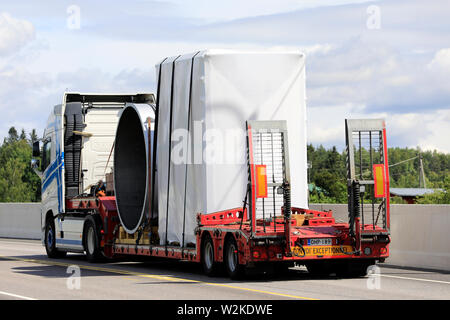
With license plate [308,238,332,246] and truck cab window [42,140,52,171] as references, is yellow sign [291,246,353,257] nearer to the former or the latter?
license plate [308,238,332,246]

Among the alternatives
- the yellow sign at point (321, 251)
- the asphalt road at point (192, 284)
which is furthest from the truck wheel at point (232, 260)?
the yellow sign at point (321, 251)

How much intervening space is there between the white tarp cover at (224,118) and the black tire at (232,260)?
42.3 inches

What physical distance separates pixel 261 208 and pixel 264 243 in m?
1.75

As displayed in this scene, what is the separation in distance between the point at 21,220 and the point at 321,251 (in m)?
28.9

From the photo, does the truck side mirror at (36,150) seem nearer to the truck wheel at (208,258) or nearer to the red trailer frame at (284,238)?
the red trailer frame at (284,238)

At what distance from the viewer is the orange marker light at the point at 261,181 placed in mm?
16094

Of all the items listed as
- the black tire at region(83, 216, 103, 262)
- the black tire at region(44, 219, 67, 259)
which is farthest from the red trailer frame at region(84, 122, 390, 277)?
the black tire at region(44, 219, 67, 259)

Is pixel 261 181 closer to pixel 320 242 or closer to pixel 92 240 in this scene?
pixel 320 242

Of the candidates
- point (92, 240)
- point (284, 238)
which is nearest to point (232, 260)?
point (284, 238)

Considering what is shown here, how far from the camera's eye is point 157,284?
16.5 metres

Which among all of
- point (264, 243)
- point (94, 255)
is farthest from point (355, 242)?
point (94, 255)

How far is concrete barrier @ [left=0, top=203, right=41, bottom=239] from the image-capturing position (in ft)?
136

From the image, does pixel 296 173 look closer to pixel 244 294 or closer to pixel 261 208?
pixel 261 208

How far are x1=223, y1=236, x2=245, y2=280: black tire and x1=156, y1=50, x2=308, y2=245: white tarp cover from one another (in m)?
1.07
